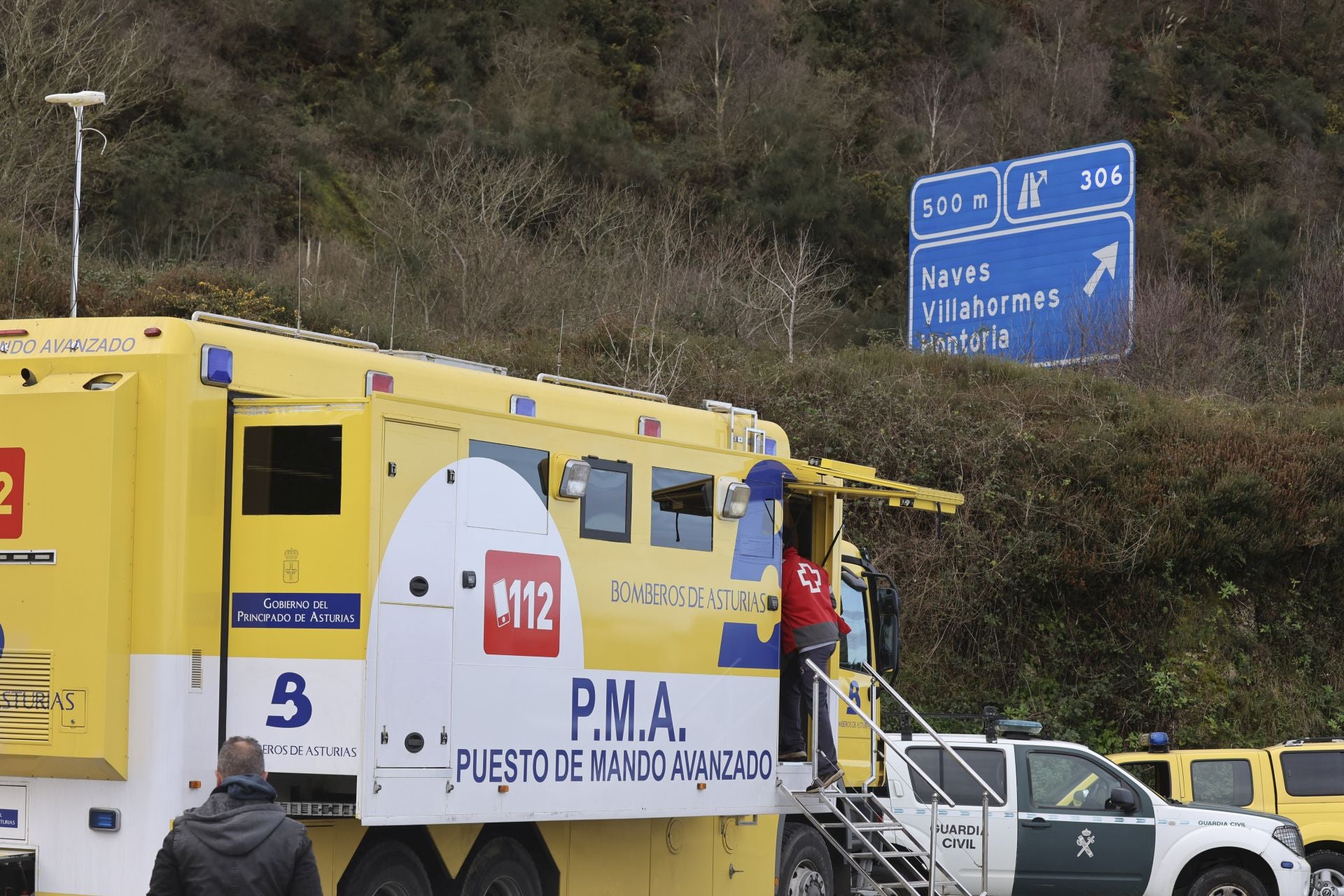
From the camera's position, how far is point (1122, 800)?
46.8 feet

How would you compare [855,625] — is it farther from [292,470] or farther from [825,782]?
[292,470]

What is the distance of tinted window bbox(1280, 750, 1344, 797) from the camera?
15797mm

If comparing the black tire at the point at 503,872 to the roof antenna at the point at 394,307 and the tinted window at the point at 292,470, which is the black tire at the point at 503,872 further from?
the roof antenna at the point at 394,307

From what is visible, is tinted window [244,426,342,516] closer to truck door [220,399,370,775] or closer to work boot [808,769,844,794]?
truck door [220,399,370,775]

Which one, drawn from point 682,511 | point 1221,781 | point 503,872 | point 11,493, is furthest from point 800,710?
point 1221,781

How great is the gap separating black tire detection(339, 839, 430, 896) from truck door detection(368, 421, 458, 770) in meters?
0.60

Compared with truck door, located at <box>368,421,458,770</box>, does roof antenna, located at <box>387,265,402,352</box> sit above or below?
above

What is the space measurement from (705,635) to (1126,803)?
6.06 metres

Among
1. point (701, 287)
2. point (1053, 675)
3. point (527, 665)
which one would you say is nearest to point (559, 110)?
point (701, 287)

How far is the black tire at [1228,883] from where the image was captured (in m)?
14.2

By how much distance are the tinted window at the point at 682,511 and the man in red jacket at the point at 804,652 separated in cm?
93

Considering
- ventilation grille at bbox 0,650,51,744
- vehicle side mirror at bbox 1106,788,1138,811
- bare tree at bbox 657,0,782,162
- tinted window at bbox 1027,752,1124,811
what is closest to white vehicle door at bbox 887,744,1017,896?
tinted window at bbox 1027,752,1124,811

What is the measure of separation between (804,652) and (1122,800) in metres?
4.86

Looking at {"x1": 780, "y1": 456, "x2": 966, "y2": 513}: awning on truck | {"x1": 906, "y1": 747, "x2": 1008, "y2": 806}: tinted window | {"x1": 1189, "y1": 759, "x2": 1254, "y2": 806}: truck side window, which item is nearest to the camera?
{"x1": 780, "y1": 456, "x2": 966, "y2": 513}: awning on truck
